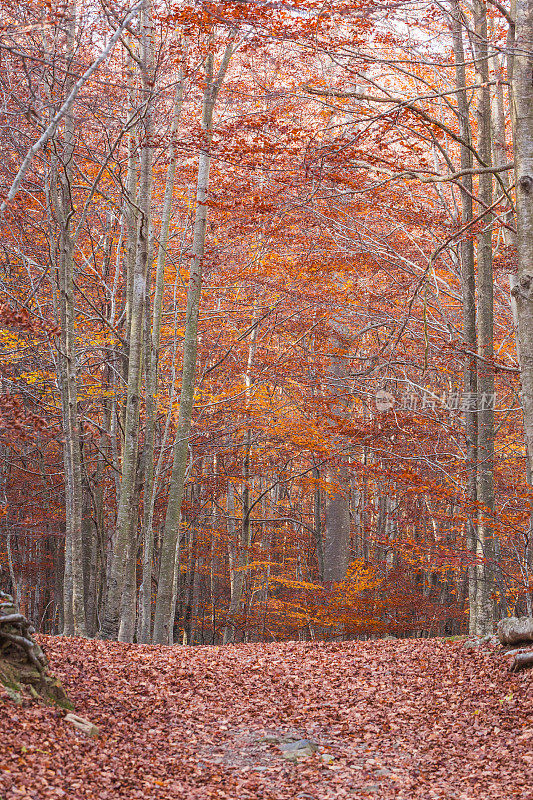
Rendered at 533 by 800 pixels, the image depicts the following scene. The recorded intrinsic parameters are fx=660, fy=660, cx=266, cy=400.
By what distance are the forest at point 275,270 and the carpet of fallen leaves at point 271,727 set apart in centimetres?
120

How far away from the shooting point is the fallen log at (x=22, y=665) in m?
4.75

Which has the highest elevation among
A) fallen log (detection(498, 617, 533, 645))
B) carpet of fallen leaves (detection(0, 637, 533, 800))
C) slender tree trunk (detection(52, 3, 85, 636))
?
slender tree trunk (detection(52, 3, 85, 636))

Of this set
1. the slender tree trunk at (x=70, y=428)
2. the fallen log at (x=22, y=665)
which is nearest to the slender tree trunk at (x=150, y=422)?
the slender tree trunk at (x=70, y=428)

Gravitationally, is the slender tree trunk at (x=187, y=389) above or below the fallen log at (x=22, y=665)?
above

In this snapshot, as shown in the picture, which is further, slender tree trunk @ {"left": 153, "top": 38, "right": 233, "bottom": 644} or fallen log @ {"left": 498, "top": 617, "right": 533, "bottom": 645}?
slender tree trunk @ {"left": 153, "top": 38, "right": 233, "bottom": 644}

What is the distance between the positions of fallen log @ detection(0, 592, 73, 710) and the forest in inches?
65.5

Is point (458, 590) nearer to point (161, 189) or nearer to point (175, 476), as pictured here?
point (175, 476)

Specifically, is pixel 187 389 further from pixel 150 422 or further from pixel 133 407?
pixel 133 407

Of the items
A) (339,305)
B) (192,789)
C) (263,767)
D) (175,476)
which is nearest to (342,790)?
(263,767)

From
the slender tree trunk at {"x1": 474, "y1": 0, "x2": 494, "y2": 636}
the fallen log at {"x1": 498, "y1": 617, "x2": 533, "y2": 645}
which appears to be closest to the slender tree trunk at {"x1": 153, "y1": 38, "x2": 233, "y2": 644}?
the slender tree trunk at {"x1": 474, "y1": 0, "x2": 494, "y2": 636}

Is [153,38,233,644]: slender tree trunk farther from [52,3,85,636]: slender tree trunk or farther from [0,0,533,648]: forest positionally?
[52,3,85,636]: slender tree trunk

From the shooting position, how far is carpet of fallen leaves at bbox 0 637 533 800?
4.29 metres

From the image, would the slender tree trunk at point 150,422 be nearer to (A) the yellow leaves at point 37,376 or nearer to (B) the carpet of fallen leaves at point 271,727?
(A) the yellow leaves at point 37,376

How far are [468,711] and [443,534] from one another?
10309 millimetres
